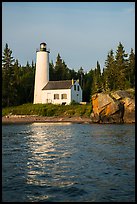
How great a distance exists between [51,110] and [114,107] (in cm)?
1649

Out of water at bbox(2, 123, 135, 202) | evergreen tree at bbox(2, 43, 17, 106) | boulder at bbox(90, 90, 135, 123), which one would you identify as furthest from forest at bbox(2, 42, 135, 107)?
water at bbox(2, 123, 135, 202)

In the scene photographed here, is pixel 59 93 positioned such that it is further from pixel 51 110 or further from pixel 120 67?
pixel 120 67

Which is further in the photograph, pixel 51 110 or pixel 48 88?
pixel 48 88

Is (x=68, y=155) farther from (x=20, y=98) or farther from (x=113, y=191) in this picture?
(x=20, y=98)

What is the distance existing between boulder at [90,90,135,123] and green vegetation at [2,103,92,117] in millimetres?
7467

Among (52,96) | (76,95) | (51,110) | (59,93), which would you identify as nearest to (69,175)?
(51,110)

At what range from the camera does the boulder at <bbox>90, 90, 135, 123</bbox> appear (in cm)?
5212

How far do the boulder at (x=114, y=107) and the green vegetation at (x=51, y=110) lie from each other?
7467 millimetres

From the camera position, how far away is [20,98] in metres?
75.9

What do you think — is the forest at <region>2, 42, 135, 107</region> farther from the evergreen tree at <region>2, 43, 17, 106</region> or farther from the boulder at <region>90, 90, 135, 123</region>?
the boulder at <region>90, 90, 135, 123</region>

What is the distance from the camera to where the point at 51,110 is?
6419 cm

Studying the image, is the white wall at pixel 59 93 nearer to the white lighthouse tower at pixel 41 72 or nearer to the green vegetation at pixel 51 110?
the white lighthouse tower at pixel 41 72

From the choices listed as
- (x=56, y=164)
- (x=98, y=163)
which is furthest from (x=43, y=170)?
(x=98, y=163)

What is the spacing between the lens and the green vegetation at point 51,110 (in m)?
61.9
